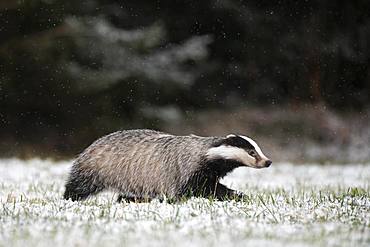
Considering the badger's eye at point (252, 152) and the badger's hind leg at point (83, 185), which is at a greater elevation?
the badger's eye at point (252, 152)

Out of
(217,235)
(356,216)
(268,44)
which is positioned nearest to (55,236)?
(217,235)

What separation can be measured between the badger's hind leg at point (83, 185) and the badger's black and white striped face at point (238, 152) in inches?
48.3

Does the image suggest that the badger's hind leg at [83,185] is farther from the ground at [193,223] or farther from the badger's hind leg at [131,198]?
the ground at [193,223]

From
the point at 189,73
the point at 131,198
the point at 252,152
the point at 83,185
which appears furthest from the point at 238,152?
the point at 189,73

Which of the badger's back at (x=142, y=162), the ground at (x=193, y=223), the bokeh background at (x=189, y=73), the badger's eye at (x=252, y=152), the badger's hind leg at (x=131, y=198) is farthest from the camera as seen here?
the bokeh background at (x=189, y=73)

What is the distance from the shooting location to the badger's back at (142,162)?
21.1 feet

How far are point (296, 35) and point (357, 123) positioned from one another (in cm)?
261

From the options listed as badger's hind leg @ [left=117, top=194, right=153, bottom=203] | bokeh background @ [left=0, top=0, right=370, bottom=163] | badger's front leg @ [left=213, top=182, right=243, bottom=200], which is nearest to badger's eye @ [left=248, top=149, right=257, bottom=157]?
badger's front leg @ [left=213, top=182, right=243, bottom=200]

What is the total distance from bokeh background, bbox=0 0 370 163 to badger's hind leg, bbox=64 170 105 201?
310 inches

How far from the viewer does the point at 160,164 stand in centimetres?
656

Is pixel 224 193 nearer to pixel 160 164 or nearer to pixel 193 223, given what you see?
pixel 160 164

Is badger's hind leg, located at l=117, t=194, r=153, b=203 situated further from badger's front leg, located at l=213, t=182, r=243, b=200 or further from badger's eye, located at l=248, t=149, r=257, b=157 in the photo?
badger's eye, located at l=248, t=149, r=257, b=157

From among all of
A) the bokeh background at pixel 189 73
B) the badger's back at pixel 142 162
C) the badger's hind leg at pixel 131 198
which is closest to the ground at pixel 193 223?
the badger's back at pixel 142 162

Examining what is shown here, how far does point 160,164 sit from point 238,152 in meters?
0.80
